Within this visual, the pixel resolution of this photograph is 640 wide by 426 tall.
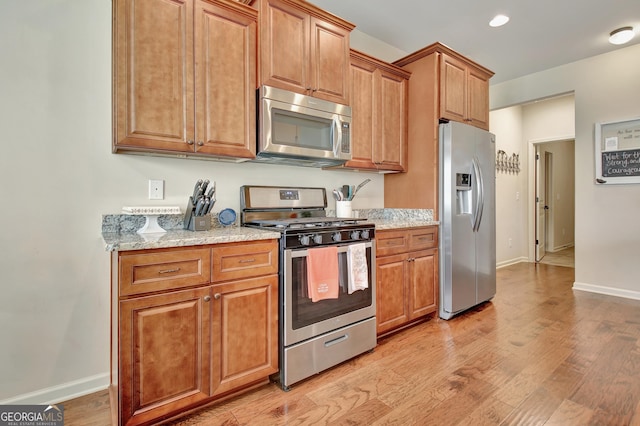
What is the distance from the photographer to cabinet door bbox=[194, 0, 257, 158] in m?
1.87

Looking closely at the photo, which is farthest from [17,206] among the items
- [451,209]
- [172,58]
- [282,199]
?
[451,209]

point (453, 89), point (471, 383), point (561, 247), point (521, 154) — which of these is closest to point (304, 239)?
point (471, 383)

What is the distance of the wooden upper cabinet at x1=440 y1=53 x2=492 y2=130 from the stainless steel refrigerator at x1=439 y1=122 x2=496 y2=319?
7.0 inches

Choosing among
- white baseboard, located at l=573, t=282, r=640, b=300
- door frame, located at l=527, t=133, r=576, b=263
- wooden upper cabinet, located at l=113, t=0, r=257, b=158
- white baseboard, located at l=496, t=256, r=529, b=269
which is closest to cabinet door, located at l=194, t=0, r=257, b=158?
wooden upper cabinet, located at l=113, t=0, r=257, b=158

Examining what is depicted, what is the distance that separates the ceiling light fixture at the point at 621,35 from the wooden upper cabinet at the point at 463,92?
3.84 feet

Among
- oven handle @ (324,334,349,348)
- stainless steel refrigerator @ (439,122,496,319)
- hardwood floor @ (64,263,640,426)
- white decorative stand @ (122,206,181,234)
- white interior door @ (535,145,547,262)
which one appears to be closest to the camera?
hardwood floor @ (64,263,640,426)

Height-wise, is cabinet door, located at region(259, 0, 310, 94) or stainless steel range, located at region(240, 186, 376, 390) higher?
cabinet door, located at region(259, 0, 310, 94)

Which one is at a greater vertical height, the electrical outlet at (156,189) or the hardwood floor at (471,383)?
the electrical outlet at (156,189)

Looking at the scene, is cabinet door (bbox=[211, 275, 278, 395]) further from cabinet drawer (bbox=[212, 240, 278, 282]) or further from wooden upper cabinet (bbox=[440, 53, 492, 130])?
wooden upper cabinet (bbox=[440, 53, 492, 130])

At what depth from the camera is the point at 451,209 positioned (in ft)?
9.25

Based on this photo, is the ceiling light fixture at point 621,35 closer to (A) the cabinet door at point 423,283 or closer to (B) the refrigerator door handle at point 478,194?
(B) the refrigerator door handle at point 478,194

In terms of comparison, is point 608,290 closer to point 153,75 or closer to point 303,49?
point 303,49

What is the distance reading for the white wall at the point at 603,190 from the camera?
344cm

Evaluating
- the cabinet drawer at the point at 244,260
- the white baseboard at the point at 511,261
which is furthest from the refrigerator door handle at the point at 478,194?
the white baseboard at the point at 511,261
